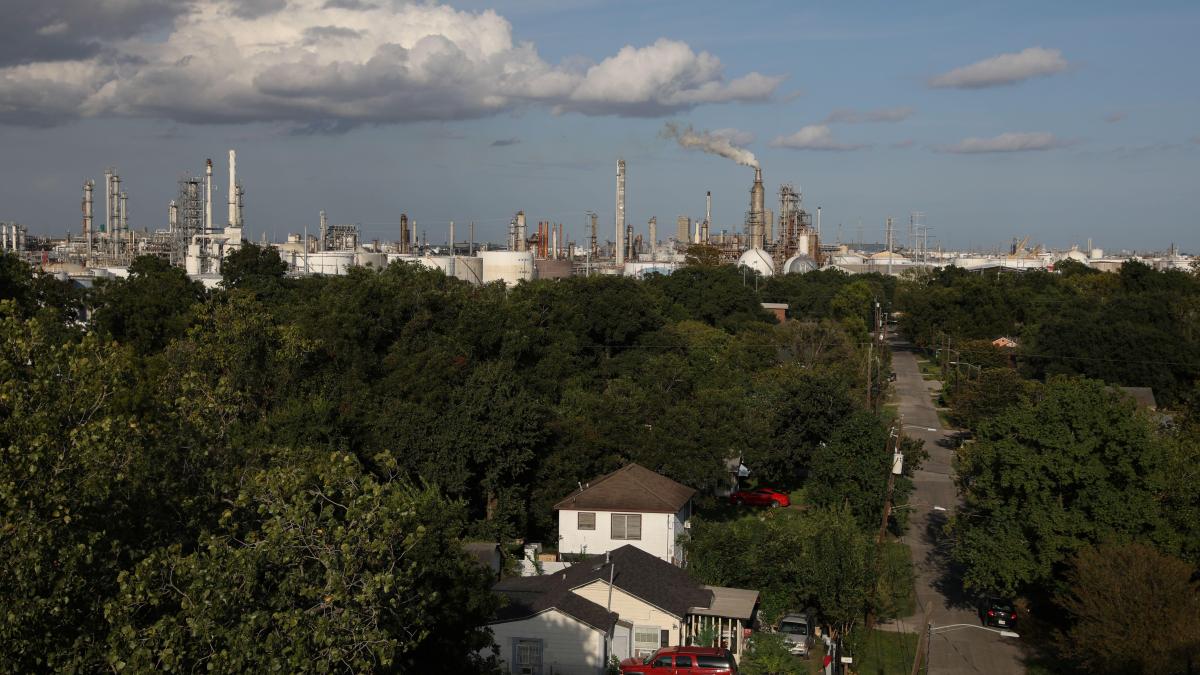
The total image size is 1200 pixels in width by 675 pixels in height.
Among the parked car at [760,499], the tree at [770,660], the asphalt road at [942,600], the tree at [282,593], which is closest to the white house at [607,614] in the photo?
the tree at [770,660]

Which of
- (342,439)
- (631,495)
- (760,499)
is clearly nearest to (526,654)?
(631,495)

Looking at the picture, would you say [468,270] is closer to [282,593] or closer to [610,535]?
[610,535]

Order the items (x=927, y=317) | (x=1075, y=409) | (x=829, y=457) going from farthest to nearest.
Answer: (x=927, y=317) < (x=829, y=457) < (x=1075, y=409)

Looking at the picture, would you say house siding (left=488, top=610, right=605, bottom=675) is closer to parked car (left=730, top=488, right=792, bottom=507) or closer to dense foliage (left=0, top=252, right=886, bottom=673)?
dense foliage (left=0, top=252, right=886, bottom=673)

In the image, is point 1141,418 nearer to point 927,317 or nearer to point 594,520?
point 594,520

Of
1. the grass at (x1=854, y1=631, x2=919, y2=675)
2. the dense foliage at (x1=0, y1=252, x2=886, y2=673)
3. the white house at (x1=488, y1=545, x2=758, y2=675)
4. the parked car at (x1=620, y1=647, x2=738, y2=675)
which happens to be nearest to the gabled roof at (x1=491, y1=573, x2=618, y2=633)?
the white house at (x1=488, y1=545, x2=758, y2=675)

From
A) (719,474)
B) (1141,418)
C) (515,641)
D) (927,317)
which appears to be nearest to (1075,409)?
(1141,418)
